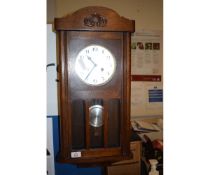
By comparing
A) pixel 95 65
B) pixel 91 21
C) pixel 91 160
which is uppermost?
pixel 91 21

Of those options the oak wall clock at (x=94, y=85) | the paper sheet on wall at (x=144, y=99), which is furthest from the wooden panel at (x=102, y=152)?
the paper sheet on wall at (x=144, y=99)

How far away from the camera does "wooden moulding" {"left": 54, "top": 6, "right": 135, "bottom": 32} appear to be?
817mm

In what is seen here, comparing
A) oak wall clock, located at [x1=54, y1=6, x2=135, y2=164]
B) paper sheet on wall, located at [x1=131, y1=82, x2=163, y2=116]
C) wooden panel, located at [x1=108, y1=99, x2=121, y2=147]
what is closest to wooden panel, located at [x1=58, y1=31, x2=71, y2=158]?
oak wall clock, located at [x1=54, y1=6, x2=135, y2=164]

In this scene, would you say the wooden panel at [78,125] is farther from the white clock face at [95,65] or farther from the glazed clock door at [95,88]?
the white clock face at [95,65]

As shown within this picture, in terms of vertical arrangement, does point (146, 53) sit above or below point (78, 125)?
above

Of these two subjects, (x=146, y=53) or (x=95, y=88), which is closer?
(x=95, y=88)

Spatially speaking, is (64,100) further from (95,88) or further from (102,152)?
(102,152)

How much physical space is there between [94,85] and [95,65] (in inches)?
3.0

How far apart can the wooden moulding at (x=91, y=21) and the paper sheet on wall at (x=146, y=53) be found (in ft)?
4.40

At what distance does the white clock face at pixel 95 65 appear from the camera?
0.85 metres

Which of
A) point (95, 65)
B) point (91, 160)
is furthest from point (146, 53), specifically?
point (91, 160)

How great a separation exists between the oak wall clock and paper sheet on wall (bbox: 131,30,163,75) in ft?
4.36

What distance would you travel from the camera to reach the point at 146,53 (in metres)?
2.21
